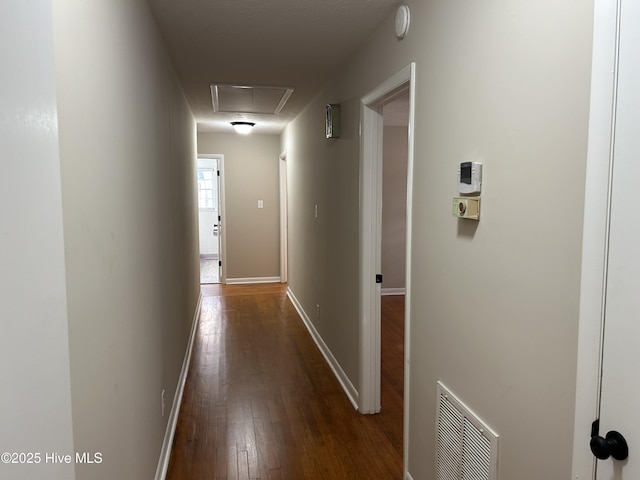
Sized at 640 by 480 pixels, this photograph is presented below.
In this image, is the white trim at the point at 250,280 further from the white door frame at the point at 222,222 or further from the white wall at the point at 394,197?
the white wall at the point at 394,197

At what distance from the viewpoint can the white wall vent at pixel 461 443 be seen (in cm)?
155

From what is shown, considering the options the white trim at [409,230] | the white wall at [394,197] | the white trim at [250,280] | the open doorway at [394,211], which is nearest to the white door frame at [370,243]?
the white trim at [409,230]

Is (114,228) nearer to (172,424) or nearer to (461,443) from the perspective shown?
(461,443)

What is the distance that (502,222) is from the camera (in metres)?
1.44

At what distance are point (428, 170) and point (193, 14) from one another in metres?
1.50

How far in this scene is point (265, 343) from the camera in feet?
14.4

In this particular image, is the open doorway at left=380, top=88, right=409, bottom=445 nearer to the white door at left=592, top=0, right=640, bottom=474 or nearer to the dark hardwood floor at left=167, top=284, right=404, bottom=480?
the dark hardwood floor at left=167, top=284, right=404, bottom=480

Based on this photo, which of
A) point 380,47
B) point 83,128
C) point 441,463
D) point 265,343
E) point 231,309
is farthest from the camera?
point 231,309

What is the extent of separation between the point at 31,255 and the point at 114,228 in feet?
2.13

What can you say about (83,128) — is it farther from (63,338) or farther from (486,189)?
(486,189)

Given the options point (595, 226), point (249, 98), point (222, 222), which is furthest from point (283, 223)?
point (595, 226)

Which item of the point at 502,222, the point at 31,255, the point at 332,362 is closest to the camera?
the point at 31,255

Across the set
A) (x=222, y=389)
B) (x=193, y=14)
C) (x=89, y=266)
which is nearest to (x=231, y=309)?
(x=222, y=389)

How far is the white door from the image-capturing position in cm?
96
